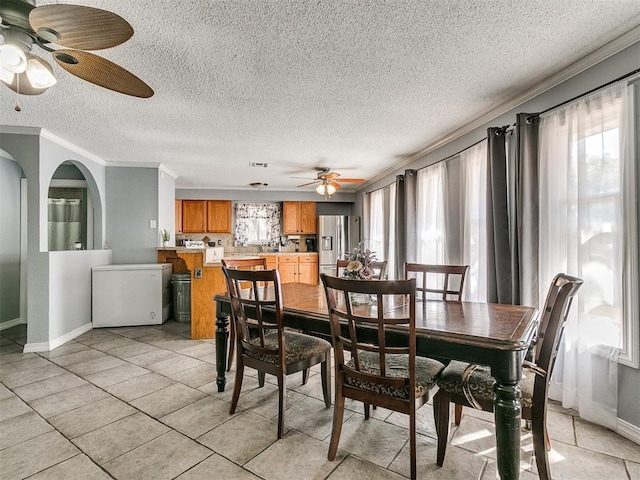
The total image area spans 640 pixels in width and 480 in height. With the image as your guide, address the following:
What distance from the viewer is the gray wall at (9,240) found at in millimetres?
4410

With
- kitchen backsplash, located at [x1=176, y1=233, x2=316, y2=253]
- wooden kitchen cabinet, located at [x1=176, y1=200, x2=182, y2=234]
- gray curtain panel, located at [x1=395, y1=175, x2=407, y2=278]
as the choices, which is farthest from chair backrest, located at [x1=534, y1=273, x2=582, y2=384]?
wooden kitchen cabinet, located at [x1=176, y1=200, x2=182, y2=234]

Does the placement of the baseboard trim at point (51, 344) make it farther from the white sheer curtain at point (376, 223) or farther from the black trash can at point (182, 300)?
the white sheer curtain at point (376, 223)

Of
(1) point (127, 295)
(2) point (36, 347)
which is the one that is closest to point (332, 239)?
(1) point (127, 295)

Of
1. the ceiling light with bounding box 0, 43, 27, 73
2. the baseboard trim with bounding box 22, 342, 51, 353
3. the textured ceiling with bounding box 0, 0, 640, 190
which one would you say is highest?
the textured ceiling with bounding box 0, 0, 640, 190

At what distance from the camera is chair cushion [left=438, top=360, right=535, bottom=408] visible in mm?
1609

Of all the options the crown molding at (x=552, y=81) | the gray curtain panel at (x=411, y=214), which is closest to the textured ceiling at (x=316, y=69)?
the crown molding at (x=552, y=81)

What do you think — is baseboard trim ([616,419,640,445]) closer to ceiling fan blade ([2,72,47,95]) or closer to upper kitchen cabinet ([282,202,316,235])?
ceiling fan blade ([2,72,47,95])

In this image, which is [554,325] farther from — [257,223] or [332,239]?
[257,223]

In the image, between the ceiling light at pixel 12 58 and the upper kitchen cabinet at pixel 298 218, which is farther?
the upper kitchen cabinet at pixel 298 218

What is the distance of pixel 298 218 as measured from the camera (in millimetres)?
7602

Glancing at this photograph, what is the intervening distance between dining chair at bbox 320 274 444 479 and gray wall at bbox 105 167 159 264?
431cm

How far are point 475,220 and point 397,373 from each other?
2.21 metres

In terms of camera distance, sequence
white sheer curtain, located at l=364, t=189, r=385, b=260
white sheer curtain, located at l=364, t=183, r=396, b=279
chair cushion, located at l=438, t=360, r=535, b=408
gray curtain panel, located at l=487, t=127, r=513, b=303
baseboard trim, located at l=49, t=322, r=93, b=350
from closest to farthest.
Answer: chair cushion, located at l=438, t=360, r=535, b=408
gray curtain panel, located at l=487, t=127, r=513, b=303
baseboard trim, located at l=49, t=322, r=93, b=350
white sheer curtain, located at l=364, t=183, r=396, b=279
white sheer curtain, located at l=364, t=189, r=385, b=260

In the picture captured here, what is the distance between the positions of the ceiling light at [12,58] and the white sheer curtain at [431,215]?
12.5 ft
